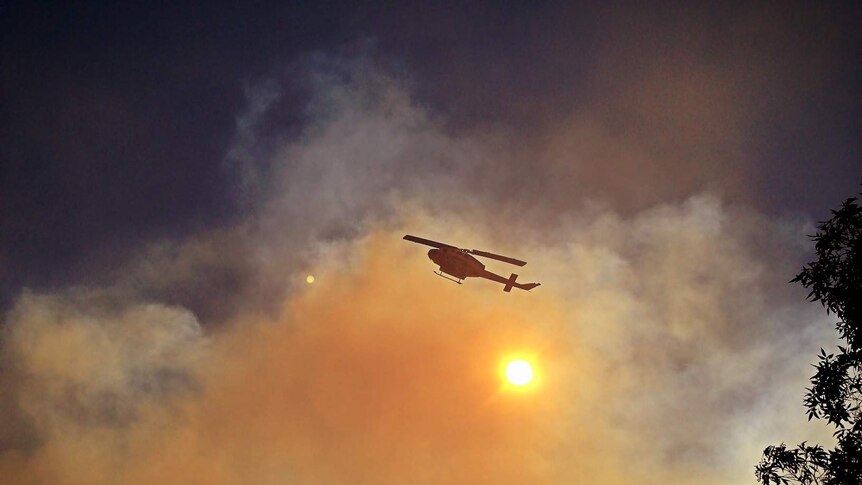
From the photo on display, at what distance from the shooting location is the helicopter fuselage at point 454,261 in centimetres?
6612

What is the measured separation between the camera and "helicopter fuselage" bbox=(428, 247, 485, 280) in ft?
217

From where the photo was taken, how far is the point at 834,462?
92.3 feet

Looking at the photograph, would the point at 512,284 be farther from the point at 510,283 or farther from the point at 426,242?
the point at 426,242

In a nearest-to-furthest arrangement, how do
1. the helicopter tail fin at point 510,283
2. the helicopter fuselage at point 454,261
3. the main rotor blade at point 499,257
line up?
the main rotor blade at point 499,257 < the helicopter fuselage at point 454,261 < the helicopter tail fin at point 510,283

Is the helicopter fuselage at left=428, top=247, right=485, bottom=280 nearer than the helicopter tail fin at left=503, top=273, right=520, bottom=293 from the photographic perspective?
Yes

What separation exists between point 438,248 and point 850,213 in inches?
1718

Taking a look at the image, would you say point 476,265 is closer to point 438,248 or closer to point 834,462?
point 438,248

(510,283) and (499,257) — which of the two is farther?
(510,283)

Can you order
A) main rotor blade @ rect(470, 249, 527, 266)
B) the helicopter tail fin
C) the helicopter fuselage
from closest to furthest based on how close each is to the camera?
main rotor blade @ rect(470, 249, 527, 266)
the helicopter fuselage
the helicopter tail fin

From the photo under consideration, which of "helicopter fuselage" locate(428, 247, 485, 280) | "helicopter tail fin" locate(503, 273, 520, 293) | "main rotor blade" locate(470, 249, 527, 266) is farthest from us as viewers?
"helicopter tail fin" locate(503, 273, 520, 293)

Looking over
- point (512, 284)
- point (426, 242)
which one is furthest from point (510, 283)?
point (426, 242)

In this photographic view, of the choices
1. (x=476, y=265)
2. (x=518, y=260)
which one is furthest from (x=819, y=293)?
(x=476, y=265)

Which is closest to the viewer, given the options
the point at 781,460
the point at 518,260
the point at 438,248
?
the point at 781,460

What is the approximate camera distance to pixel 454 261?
217ft
